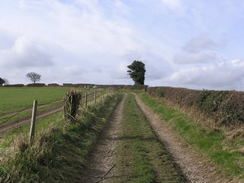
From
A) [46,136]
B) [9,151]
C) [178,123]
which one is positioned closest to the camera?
[9,151]

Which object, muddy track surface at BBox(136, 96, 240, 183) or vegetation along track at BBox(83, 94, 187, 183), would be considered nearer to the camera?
vegetation along track at BBox(83, 94, 187, 183)

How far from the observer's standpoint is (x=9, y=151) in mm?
7355

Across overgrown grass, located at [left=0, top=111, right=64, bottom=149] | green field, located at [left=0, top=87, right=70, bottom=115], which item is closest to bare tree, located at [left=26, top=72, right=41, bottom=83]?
green field, located at [left=0, top=87, right=70, bottom=115]

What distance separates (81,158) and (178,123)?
25.9 ft

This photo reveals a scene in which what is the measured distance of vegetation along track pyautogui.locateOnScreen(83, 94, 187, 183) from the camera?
732 cm

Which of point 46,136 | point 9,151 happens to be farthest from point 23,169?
point 46,136

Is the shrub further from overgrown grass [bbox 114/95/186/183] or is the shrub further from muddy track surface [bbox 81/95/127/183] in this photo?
overgrown grass [bbox 114/95/186/183]

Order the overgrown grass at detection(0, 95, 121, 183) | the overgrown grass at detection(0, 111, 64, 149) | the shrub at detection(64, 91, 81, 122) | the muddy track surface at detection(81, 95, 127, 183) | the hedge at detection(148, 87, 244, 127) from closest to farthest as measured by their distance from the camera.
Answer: the overgrown grass at detection(0, 95, 121, 183) < the muddy track surface at detection(81, 95, 127, 183) < the overgrown grass at detection(0, 111, 64, 149) < the hedge at detection(148, 87, 244, 127) < the shrub at detection(64, 91, 81, 122)

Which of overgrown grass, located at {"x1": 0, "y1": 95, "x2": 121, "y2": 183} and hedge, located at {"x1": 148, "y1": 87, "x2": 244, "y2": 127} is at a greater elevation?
hedge, located at {"x1": 148, "y1": 87, "x2": 244, "y2": 127}

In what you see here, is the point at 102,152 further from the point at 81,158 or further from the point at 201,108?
the point at 201,108

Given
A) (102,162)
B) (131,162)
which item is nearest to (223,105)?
(131,162)

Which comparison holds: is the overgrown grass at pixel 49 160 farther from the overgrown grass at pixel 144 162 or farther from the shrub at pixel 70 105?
the shrub at pixel 70 105

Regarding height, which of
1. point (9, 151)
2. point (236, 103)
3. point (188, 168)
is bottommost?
point (188, 168)

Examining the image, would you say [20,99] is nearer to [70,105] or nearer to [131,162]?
[70,105]
